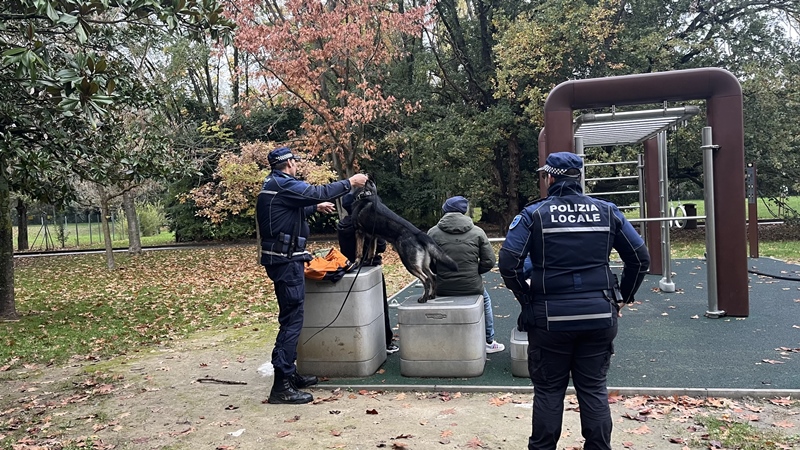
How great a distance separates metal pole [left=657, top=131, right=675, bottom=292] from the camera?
9.47 m

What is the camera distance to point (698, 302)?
8.45 metres

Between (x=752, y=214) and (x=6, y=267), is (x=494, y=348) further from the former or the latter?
(x=752, y=214)

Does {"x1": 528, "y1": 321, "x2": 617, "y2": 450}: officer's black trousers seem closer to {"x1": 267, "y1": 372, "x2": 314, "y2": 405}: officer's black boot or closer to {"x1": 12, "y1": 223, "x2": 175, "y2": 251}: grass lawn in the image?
{"x1": 267, "y1": 372, "x2": 314, "y2": 405}: officer's black boot

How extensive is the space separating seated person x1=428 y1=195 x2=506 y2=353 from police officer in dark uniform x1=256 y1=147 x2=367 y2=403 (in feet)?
4.33

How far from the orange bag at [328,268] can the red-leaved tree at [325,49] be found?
32.5ft

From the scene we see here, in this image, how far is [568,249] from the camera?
3236 millimetres

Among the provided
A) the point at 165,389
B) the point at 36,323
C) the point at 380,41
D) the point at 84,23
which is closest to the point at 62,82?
the point at 84,23

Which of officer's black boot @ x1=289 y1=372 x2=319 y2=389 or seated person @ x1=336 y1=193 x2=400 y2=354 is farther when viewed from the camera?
seated person @ x1=336 y1=193 x2=400 y2=354

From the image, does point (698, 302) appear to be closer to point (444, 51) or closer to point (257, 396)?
point (257, 396)

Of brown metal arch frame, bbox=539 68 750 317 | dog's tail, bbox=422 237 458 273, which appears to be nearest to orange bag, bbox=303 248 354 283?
dog's tail, bbox=422 237 458 273

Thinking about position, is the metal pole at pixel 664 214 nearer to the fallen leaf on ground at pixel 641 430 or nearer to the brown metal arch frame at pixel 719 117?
the brown metal arch frame at pixel 719 117

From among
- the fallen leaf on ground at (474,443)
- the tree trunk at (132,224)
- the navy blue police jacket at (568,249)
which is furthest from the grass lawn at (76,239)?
the navy blue police jacket at (568,249)

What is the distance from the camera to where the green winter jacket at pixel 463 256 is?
5.95 metres

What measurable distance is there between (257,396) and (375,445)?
67.0 inches
